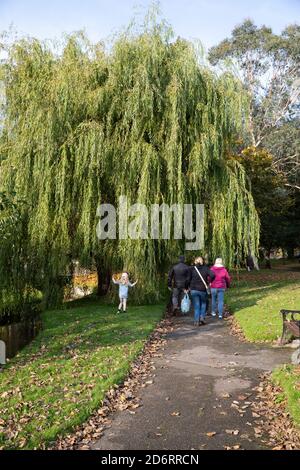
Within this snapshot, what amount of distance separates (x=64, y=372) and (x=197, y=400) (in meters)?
2.74

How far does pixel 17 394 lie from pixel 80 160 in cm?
925

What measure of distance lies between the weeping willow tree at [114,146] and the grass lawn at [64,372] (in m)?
2.72

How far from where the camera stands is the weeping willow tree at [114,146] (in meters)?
14.7

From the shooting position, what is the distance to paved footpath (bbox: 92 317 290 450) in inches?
199

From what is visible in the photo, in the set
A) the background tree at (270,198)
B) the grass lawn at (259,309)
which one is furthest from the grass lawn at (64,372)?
the background tree at (270,198)

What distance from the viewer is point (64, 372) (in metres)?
7.90

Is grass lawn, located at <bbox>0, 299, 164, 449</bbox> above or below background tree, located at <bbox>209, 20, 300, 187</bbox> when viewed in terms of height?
below

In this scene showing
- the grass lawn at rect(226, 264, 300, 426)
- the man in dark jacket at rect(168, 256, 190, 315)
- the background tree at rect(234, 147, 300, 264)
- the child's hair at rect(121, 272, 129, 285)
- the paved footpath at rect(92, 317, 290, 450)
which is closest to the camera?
the paved footpath at rect(92, 317, 290, 450)

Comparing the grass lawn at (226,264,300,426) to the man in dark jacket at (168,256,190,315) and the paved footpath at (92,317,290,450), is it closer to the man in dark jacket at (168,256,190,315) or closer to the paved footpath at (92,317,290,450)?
the paved footpath at (92,317,290,450)

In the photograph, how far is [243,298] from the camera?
16953 mm

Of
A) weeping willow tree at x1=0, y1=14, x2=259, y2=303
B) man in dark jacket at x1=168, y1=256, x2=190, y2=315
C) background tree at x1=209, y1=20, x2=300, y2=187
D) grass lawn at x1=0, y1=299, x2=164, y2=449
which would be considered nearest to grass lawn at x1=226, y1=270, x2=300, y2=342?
man in dark jacket at x1=168, y1=256, x2=190, y2=315

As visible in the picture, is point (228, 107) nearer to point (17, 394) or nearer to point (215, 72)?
point (215, 72)

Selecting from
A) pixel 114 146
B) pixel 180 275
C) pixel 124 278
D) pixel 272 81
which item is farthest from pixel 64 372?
pixel 272 81

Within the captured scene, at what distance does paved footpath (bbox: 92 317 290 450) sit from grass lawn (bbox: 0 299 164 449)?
670mm
